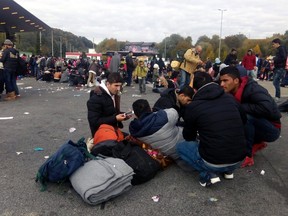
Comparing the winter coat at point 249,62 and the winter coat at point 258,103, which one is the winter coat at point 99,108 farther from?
the winter coat at point 249,62

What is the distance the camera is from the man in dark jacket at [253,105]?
384 centimetres

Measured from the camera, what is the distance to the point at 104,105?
168 inches

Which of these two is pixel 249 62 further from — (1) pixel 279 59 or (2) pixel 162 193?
(2) pixel 162 193

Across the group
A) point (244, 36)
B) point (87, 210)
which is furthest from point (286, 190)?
point (244, 36)

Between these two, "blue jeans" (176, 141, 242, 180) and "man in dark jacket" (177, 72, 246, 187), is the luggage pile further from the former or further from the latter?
"man in dark jacket" (177, 72, 246, 187)

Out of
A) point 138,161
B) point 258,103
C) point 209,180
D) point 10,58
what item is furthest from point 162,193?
point 10,58

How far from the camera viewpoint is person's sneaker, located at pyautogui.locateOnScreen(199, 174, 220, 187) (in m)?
3.39

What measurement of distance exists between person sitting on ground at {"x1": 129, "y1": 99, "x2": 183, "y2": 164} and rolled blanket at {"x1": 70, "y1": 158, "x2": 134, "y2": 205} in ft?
1.99

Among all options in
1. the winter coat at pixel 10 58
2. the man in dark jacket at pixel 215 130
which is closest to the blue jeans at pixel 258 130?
the man in dark jacket at pixel 215 130

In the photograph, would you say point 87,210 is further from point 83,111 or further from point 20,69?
point 20,69

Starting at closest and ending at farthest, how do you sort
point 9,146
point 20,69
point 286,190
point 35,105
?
point 286,190 → point 9,146 → point 35,105 → point 20,69

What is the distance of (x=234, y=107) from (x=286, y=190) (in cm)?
114

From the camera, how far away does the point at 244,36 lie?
8388cm

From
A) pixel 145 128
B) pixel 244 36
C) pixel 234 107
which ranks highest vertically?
pixel 244 36
